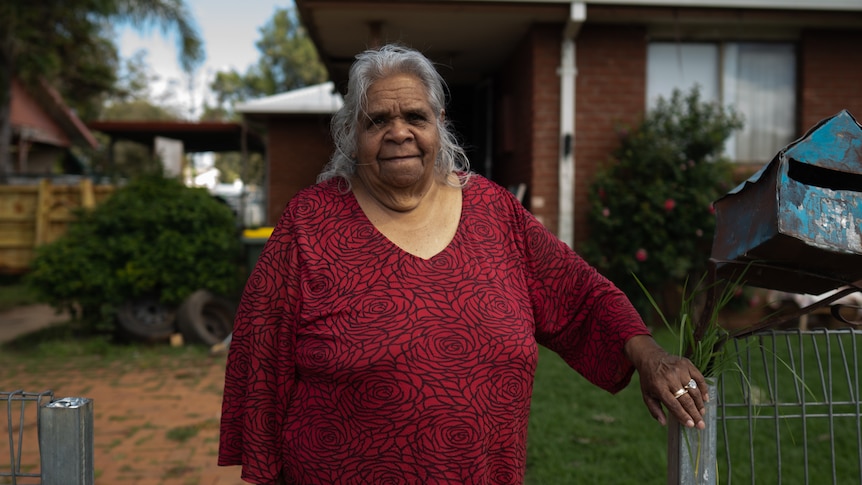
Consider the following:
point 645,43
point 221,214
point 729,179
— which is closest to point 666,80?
point 645,43

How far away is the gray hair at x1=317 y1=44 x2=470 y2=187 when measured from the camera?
6.46 feet

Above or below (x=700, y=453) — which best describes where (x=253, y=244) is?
above

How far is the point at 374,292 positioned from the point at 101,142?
103 ft

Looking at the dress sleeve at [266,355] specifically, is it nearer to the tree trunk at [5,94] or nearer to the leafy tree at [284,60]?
the tree trunk at [5,94]

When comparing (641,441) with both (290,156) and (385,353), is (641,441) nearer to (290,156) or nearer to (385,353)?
(385,353)

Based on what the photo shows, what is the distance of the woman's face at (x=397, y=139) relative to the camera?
1928 millimetres

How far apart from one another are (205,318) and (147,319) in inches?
21.9

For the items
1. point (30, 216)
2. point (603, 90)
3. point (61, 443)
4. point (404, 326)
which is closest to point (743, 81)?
point (603, 90)

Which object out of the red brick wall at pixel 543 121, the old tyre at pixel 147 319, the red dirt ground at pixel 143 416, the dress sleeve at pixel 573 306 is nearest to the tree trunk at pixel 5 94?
the old tyre at pixel 147 319

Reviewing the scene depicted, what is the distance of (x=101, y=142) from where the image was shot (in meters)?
29.4

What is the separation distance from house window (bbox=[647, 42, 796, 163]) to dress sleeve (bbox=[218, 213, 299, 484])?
6.34 meters

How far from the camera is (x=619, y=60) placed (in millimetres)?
7148

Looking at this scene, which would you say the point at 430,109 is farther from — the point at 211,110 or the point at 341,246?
the point at 211,110

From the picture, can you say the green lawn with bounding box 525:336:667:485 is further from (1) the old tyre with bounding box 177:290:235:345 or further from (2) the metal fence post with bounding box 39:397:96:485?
(1) the old tyre with bounding box 177:290:235:345
